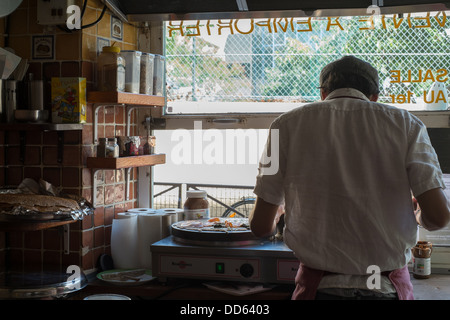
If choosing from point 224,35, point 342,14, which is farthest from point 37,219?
point 342,14

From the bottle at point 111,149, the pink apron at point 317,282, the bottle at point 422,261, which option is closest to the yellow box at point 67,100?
the bottle at point 111,149

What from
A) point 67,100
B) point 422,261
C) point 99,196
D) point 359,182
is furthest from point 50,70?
point 422,261

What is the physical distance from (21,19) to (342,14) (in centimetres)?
150

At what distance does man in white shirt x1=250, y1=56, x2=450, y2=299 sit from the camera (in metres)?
1.42

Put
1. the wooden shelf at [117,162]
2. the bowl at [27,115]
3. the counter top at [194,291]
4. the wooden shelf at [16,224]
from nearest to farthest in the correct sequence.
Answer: the wooden shelf at [16,224]
the counter top at [194,291]
the bowl at [27,115]
the wooden shelf at [117,162]

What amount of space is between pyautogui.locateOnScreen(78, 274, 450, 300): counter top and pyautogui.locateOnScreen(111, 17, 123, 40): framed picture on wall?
1185mm

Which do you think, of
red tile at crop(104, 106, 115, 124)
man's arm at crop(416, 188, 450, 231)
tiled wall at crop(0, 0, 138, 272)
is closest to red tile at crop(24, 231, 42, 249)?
tiled wall at crop(0, 0, 138, 272)

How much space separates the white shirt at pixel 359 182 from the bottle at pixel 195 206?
108 centimetres

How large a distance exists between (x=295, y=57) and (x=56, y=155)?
1.27 m

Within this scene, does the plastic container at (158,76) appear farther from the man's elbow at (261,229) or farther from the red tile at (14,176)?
the man's elbow at (261,229)

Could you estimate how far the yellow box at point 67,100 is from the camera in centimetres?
222

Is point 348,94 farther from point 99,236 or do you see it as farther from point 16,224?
point 99,236

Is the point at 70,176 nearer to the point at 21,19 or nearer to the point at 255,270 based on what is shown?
the point at 21,19
